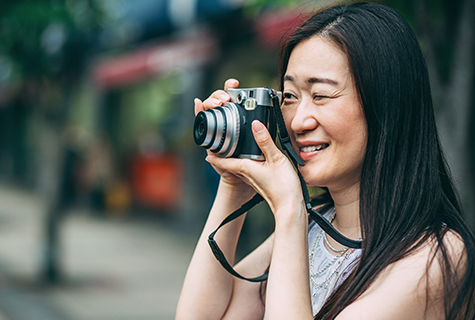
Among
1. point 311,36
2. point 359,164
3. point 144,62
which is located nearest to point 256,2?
point 311,36

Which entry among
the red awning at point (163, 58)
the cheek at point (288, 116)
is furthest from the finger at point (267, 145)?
the red awning at point (163, 58)

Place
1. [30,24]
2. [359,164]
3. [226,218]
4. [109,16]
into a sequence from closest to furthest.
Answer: [359,164] < [226,218] < [30,24] < [109,16]

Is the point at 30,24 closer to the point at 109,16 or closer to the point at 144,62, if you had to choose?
the point at 109,16

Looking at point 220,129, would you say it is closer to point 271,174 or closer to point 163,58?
point 271,174

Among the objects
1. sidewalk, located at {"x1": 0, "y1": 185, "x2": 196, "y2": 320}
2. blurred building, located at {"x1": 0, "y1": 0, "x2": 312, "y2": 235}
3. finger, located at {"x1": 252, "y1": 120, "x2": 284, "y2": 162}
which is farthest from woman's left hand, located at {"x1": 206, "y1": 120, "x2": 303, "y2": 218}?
sidewalk, located at {"x1": 0, "y1": 185, "x2": 196, "y2": 320}

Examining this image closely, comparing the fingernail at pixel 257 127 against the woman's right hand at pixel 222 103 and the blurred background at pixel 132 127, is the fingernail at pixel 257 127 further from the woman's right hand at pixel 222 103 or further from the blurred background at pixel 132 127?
the blurred background at pixel 132 127

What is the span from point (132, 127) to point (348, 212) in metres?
10.8

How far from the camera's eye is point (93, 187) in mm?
10547

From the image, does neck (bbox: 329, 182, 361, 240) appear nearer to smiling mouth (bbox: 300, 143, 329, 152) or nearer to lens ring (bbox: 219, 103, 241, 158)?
smiling mouth (bbox: 300, 143, 329, 152)

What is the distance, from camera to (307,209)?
1422 mm

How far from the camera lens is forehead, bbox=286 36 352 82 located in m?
1.37

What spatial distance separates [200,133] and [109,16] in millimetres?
4314

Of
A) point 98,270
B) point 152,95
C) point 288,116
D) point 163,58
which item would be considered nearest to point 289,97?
point 288,116

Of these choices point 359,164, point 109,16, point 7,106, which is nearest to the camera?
point 359,164
